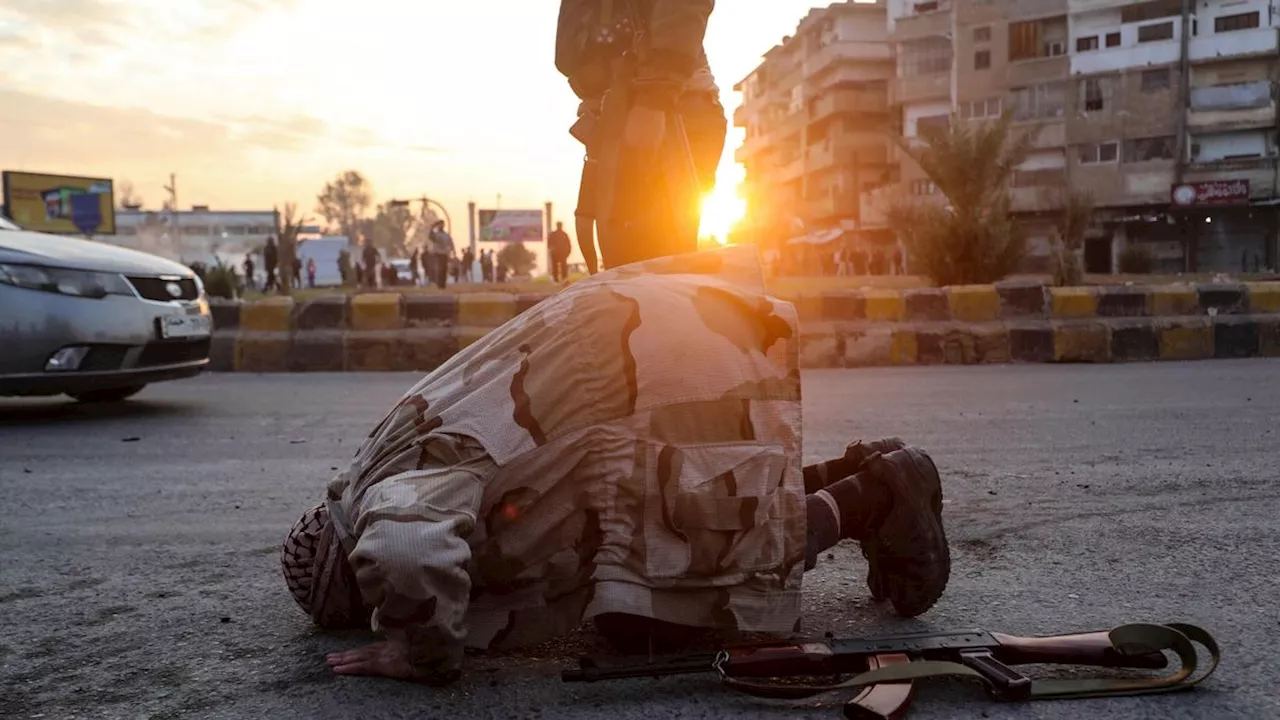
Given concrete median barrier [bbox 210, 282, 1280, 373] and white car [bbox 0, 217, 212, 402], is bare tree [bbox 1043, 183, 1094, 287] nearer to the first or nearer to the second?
concrete median barrier [bbox 210, 282, 1280, 373]

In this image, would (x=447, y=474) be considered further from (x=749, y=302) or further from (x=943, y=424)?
(x=943, y=424)

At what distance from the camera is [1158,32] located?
45.8m

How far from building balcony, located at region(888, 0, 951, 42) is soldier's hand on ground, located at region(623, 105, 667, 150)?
2150 inches

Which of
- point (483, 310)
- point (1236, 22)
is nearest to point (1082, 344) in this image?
point (483, 310)

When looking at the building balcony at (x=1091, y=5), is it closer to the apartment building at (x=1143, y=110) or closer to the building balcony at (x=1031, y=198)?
the apartment building at (x=1143, y=110)

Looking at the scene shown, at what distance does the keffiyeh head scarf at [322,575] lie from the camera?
2.11 meters

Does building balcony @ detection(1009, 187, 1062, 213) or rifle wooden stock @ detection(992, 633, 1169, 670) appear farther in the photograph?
building balcony @ detection(1009, 187, 1062, 213)

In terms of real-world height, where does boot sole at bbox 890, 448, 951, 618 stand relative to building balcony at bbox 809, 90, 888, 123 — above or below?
below

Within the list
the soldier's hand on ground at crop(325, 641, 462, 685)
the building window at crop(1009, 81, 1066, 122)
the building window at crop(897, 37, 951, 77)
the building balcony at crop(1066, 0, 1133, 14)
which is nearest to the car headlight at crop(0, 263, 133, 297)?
the soldier's hand on ground at crop(325, 641, 462, 685)

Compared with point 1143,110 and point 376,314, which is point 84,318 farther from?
Answer: point 1143,110

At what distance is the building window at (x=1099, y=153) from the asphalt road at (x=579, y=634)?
45.8 m

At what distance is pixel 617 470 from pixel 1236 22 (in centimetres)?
5310

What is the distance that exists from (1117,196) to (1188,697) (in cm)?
4972

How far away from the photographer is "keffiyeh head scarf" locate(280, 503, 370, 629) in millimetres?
2105
